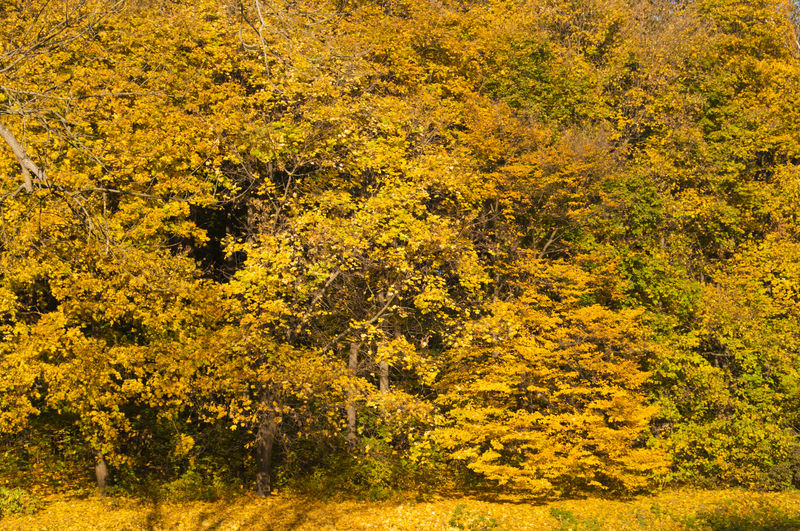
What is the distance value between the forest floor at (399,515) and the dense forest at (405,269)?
91 cm

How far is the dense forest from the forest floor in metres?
0.91

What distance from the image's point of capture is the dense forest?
13.4 metres

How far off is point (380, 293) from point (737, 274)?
1487cm

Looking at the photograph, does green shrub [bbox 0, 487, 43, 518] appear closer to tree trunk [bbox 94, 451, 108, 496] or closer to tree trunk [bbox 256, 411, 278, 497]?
tree trunk [bbox 94, 451, 108, 496]

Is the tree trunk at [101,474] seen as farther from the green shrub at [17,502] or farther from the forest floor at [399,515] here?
the green shrub at [17,502]

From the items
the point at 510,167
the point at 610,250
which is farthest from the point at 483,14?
the point at 610,250

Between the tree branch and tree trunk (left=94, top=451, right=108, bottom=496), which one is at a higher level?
the tree branch

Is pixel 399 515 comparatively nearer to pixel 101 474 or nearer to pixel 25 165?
pixel 101 474

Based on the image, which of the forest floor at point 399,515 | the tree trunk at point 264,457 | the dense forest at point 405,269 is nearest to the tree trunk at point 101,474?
the dense forest at point 405,269

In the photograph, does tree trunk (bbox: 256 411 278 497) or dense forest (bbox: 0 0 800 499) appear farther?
tree trunk (bbox: 256 411 278 497)

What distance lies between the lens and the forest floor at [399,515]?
44.3 feet

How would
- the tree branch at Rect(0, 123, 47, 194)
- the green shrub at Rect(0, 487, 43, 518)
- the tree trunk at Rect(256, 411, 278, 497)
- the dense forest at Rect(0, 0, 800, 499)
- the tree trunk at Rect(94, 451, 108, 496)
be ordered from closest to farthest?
the tree branch at Rect(0, 123, 47, 194) < the dense forest at Rect(0, 0, 800, 499) < the green shrub at Rect(0, 487, 43, 518) < the tree trunk at Rect(94, 451, 108, 496) < the tree trunk at Rect(256, 411, 278, 497)

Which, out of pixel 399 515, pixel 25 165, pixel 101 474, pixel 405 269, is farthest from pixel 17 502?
pixel 25 165

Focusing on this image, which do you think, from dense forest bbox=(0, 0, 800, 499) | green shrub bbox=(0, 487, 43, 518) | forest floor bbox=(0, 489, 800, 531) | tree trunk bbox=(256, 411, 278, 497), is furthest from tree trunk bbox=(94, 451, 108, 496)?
tree trunk bbox=(256, 411, 278, 497)
